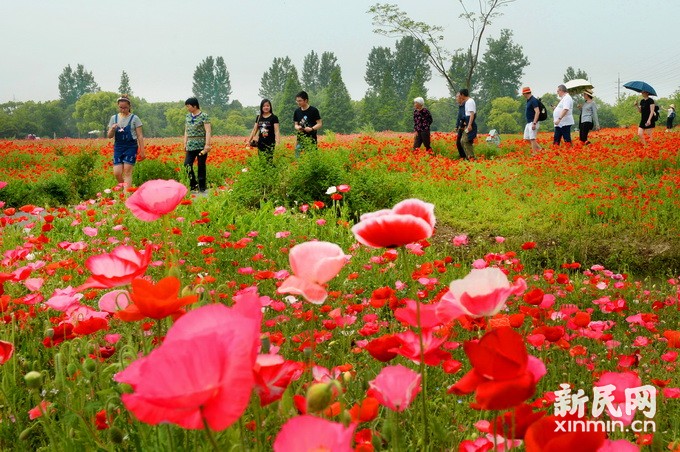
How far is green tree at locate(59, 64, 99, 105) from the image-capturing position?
10706 centimetres

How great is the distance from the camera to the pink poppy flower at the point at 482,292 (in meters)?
0.82

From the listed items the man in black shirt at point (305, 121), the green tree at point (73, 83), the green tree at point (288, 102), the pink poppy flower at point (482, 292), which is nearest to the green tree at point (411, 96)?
the green tree at point (288, 102)

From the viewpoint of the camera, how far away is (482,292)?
825 mm

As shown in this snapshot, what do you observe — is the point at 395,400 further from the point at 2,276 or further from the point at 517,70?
Answer: the point at 517,70

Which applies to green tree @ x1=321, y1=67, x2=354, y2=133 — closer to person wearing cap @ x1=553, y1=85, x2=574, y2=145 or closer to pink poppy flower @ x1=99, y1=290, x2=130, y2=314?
person wearing cap @ x1=553, y1=85, x2=574, y2=145

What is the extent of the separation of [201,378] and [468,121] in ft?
41.4

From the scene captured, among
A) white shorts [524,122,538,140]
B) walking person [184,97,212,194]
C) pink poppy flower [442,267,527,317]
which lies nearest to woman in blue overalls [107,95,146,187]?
walking person [184,97,212,194]

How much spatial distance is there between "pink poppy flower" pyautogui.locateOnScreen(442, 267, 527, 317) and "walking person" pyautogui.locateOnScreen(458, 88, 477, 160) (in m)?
11.8

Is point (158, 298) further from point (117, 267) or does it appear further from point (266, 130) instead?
point (266, 130)

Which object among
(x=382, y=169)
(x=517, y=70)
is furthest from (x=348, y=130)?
(x=382, y=169)

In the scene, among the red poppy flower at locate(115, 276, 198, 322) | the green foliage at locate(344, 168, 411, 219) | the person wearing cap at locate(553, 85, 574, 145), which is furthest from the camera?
the person wearing cap at locate(553, 85, 574, 145)

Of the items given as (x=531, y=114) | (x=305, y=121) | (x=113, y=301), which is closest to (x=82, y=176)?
(x=305, y=121)

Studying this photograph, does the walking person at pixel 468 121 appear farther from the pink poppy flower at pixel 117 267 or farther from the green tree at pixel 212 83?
the green tree at pixel 212 83

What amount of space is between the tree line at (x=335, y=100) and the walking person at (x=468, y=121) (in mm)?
29569
